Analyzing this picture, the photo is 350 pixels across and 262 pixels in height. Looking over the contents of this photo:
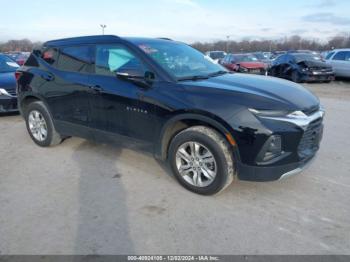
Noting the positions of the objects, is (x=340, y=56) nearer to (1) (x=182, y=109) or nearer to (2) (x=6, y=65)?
(2) (x=6, y=65)

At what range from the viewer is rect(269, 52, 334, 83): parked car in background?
14531 millimetres

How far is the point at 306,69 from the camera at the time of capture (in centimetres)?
1451

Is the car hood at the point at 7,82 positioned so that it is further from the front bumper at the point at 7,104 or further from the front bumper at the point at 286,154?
the front bumper at the point at 286,154

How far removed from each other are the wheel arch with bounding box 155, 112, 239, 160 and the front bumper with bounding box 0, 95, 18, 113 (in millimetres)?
5315

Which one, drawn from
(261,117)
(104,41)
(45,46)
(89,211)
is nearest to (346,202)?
(261,117)

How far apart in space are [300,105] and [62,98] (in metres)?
3.41

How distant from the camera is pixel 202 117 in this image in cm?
336

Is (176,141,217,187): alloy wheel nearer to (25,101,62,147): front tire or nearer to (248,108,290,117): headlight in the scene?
(248,108,290,117): headlight

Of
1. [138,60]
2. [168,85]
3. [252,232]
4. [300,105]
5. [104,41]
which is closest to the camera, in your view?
[252,232]

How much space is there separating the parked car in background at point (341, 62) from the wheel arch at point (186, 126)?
15110mm

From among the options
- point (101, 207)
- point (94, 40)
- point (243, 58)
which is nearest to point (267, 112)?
point (101, 207)

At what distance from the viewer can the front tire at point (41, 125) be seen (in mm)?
5117

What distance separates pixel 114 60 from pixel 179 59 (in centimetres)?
89

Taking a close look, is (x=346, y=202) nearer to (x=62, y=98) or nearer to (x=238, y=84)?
(x=238, y=84)
